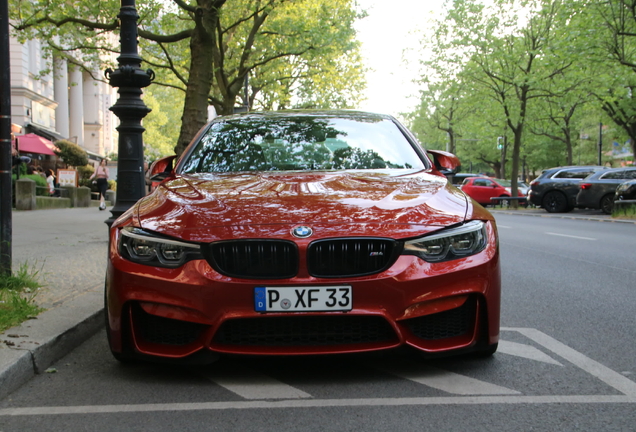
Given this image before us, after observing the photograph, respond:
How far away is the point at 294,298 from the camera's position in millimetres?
3428

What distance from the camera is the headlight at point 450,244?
355 cm

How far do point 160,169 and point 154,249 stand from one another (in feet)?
5.77

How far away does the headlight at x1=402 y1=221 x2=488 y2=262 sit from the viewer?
3.55 meters

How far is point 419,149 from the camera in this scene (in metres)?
5.18

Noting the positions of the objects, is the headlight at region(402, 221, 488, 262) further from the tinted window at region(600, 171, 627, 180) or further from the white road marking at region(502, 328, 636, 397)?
the tinted window at region(600, 171, 627, 180)

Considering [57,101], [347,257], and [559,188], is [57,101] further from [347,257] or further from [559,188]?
[347,257]

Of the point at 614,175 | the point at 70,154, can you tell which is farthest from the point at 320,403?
the point at 70,154

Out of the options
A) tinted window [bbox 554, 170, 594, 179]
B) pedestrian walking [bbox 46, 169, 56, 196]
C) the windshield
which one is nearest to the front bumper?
the windshield

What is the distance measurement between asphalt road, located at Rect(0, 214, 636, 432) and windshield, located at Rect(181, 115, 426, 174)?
4.50ft

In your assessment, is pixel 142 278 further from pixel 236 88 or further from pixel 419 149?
pixel 236 88

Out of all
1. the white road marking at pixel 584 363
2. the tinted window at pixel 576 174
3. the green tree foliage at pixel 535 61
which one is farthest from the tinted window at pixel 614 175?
the white road marking at pixel 584 363

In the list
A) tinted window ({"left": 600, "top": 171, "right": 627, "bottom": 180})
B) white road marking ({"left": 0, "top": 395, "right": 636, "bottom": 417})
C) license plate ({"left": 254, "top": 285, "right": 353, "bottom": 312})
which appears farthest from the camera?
tinted window ({"left": 600, "top": 171, "right": 627, "bottom": 180})

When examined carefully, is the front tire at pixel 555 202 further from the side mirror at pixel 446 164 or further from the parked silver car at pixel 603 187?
the side mirror at pixel 446 164

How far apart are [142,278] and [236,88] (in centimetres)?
2179
